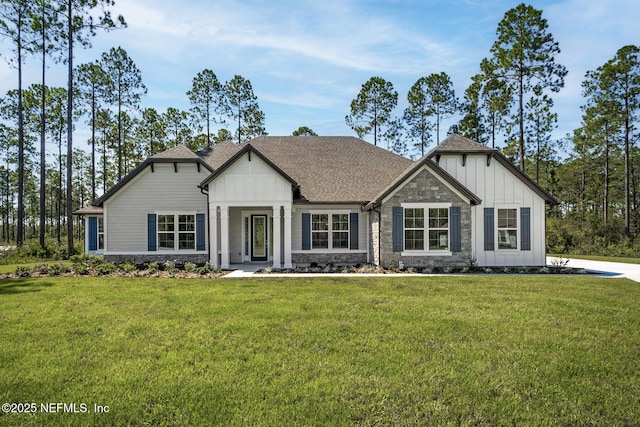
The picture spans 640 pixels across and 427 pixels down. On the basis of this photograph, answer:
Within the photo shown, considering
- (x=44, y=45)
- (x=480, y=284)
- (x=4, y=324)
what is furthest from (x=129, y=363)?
(x=44, y=45)

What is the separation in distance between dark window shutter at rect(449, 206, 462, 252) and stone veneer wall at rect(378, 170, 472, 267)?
176 millimetres

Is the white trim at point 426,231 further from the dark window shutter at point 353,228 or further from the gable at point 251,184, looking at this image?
the gable at point 251,184

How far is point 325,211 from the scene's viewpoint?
16.3 m

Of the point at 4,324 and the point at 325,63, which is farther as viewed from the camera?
the point at 325,63

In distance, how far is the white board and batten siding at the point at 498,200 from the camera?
49.1 feet

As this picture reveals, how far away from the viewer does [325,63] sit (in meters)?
15.0

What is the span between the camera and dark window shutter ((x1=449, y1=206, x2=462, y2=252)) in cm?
1429

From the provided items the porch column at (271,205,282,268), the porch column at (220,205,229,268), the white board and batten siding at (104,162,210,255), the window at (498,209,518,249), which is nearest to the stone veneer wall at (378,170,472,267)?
the window at (498,209,518,249)

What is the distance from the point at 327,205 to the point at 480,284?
7514 millimetres

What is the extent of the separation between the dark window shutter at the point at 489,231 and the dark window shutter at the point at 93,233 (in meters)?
19.0

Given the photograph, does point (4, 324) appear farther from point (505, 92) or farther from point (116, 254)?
point (505, 92)

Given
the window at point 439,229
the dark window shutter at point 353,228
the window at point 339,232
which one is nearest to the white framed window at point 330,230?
the window at point 339,232

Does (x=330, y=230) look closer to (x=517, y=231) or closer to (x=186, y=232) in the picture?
(x=186, y=232)

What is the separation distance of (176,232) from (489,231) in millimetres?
13771
